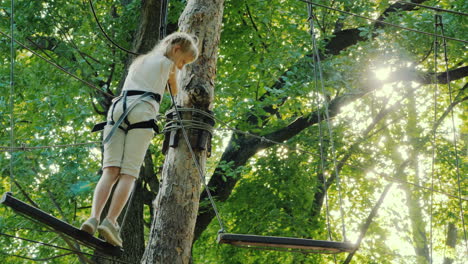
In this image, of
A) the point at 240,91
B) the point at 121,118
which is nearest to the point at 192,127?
the point at 121,118

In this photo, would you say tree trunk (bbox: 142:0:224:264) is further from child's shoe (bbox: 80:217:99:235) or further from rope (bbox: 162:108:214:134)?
child's shoe (bbox: 80:217:99:235)

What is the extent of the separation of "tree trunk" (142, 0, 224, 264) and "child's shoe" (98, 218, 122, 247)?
36 centimetres

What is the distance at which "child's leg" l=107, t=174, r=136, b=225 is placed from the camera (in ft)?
10.6

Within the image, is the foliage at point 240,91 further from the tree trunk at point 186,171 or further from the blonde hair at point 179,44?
the blonde hair at point 179,44

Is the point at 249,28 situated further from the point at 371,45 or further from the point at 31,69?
the point at 31,69

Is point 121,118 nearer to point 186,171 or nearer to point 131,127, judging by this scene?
point 131,127

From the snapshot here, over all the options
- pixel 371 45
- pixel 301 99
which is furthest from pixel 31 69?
pixel 371 45

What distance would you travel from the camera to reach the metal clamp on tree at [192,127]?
12.4ft

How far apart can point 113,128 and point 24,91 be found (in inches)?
223

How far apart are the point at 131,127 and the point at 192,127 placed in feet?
1.82

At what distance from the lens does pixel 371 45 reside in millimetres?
8039

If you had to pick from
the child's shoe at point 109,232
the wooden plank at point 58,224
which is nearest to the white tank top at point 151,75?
the child's shoe at point 109,232

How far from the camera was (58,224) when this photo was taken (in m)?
2.85

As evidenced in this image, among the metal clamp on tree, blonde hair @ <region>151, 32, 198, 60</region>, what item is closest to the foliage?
the metal clamp on tree
